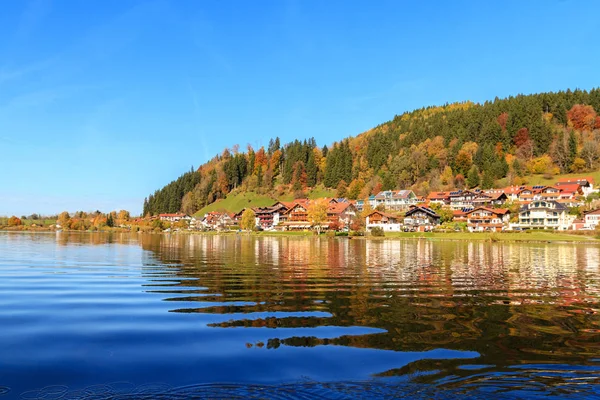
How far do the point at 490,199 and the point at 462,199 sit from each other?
36.1ft

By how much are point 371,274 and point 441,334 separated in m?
17.9

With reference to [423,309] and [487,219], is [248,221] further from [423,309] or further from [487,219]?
[423,309]

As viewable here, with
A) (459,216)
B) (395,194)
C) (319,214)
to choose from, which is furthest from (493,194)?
(319,214)

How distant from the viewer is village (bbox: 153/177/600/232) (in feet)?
437

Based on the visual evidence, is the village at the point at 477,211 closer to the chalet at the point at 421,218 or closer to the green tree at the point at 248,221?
the chalet at the point at 421,218

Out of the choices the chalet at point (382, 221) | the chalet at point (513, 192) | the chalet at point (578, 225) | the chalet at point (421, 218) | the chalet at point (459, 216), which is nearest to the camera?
the chalet at point (578, 225)

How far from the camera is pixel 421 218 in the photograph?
149 m

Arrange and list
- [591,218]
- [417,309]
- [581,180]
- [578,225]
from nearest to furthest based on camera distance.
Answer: [417,309]
[578,225]
[591,218]
[581,180]

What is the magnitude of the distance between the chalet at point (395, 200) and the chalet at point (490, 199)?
2530 cm

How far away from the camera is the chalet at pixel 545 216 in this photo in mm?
132000

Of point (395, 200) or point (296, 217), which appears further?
point (296, 217)

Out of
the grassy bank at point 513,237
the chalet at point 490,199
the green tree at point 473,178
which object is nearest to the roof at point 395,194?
the green tree at point 473,178

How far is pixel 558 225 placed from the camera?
132000 millimetres

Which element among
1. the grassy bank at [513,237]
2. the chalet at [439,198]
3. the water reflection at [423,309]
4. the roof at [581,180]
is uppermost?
the roof at [581,180]
